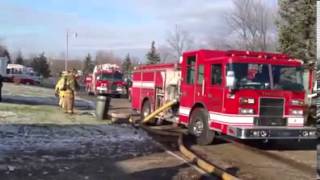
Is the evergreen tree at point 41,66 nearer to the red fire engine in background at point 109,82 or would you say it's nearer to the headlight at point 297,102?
the red fire engine in background at point 109,82

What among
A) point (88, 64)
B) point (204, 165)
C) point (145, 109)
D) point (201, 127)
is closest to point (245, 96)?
point (201, 127)

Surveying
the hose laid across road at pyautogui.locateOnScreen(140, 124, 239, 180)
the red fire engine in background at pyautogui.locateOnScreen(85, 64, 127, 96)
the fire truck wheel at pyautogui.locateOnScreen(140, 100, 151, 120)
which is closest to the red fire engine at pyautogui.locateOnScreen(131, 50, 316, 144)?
the hose laid across road at pyautogui.locateOnScreen(140, 124, 239, 180)

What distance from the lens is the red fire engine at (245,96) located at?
13898mm

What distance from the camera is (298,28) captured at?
111 ft

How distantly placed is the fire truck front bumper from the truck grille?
→ 0.67 ft

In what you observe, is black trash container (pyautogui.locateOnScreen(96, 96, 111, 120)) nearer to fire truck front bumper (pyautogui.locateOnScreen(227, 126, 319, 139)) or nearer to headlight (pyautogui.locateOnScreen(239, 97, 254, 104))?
fire truck front bumper (pyautogui.locateOnScreen(227, 126, 319, 139))

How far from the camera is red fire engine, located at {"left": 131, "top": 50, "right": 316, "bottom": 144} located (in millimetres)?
13898

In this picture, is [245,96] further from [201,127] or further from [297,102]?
[201,127]

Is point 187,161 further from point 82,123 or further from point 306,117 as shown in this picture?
point 82,123

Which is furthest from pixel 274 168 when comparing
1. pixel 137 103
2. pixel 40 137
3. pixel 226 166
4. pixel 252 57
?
pixel 137 103

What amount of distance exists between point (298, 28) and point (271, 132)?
69.1 feet

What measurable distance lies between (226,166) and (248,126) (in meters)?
2.25

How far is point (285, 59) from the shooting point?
49.2ft

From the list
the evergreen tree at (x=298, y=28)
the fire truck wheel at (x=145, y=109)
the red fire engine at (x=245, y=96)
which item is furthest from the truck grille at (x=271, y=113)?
the evergreen tree at (x=298, y=28)
